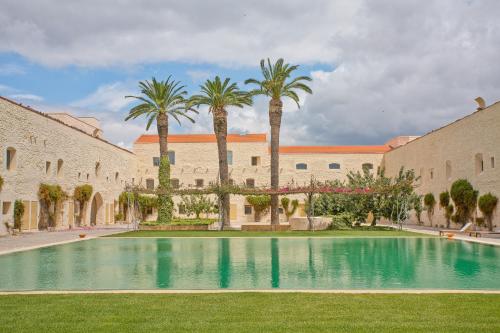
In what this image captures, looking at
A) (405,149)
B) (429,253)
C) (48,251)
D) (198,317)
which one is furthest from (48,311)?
(405,149)

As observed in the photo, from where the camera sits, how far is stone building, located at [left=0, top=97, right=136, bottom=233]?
2578cm

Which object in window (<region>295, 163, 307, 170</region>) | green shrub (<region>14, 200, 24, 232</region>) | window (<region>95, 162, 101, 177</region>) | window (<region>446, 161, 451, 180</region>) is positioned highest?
window (<region>295, 163, 307, 170</region>)

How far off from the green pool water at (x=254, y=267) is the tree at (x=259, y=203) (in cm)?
2519

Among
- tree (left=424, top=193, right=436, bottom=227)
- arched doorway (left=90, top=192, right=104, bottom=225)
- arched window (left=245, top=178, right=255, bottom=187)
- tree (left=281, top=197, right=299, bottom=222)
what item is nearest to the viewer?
tree (left=424, top=193, right=436, bottom=227)

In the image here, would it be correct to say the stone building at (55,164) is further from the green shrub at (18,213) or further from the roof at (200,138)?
the roof at (200,138)

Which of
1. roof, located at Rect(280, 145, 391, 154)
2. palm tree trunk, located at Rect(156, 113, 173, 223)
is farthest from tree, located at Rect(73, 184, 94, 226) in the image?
roof, located at Rect(280, 145, 391, 154)

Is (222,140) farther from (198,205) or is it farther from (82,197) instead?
(198,205)

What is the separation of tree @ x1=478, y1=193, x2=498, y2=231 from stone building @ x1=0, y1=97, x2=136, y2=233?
23948 millimetres

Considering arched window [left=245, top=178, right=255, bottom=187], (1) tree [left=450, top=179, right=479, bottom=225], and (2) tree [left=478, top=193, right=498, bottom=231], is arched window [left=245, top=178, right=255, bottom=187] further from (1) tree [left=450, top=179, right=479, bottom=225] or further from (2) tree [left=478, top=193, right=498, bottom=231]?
(2) tree [left=478, top=193, right=498, bottom=231]

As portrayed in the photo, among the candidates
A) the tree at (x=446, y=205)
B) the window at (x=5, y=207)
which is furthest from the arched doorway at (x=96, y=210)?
the tree at (x=446, y=205)

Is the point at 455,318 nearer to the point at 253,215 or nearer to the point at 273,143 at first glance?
the point at 273,143

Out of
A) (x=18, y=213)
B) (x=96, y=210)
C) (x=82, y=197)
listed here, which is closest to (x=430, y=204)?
(x=82, y=197)

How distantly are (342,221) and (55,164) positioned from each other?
17524mm

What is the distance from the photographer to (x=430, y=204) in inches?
1388
